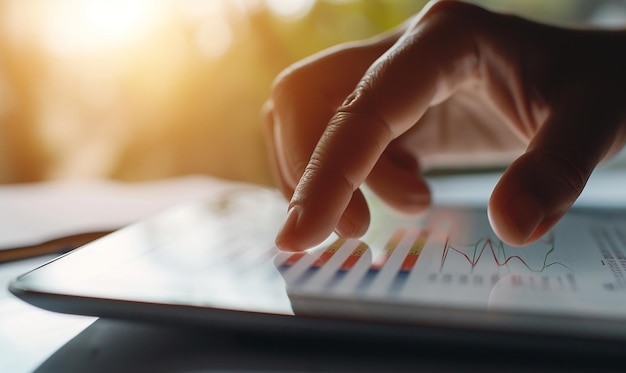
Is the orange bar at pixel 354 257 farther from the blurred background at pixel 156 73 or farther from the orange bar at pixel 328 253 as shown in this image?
the blurred background at pixel 156 73

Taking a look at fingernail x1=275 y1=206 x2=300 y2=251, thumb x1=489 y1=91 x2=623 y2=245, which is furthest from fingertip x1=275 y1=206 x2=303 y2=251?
thumb x1=489 y1=91 x2=623 y2=245

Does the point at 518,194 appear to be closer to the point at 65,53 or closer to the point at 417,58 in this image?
the point at 417,58

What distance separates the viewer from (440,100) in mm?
513

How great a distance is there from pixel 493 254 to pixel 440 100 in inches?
6.2

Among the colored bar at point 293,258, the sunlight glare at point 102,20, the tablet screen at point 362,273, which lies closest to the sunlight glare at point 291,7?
the sunlight glare at point 102,20

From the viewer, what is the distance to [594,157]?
40cm

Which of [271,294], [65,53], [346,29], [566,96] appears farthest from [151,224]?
[65,53]

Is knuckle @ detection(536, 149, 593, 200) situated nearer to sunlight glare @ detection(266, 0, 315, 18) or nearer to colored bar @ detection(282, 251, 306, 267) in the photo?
colored bar @ detection(282, 251, 306, 267)

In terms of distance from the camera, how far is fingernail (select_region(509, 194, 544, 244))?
0.35 meters

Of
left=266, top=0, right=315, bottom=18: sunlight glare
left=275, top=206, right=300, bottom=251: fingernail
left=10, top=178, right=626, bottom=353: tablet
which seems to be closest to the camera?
left=10, top=178, right=626, bottom=353: tablet

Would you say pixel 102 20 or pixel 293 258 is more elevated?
pixel 102 20

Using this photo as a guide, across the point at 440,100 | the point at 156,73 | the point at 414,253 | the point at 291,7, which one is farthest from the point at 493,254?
the point at 156,73

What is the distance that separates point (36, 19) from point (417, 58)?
1.28m

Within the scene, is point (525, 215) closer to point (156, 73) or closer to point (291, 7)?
point (291, 7)
